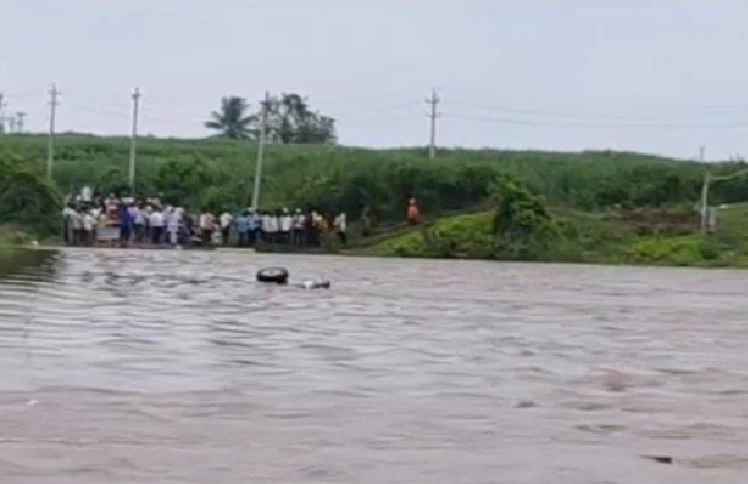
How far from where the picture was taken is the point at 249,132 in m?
103

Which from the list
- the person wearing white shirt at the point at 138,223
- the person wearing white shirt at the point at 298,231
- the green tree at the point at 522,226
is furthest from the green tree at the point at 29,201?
the green tree at the point at 522,226

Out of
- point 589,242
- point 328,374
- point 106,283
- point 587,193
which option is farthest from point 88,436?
point 587,193

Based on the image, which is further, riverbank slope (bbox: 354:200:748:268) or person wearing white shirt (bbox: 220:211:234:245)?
person wearing white shirt (bbox: 220:211:234:245)

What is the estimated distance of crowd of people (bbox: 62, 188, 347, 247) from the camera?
46.6 metres

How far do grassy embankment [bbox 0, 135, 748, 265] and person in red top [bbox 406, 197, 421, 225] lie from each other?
490 mm

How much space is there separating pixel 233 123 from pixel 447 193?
49.0 m

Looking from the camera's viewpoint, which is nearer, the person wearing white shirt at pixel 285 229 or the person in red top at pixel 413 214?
the person wearing white shirt at pixel 285 229

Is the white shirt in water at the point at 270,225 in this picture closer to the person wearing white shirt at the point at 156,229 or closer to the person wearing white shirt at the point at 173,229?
the person wearing white shirt at the point at 173,229

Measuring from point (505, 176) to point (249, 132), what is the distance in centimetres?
5115

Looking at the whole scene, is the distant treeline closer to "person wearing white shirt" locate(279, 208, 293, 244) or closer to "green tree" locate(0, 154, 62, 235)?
"green tree" locate(0, 154, 62, 235)

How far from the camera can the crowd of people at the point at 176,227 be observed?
4662 cm

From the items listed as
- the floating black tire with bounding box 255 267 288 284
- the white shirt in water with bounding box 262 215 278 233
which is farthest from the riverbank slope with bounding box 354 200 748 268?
the floating black tire with bounding box 255 267 288 284

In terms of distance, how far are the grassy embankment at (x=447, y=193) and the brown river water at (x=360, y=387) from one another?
21.5 m

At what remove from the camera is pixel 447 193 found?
185 feet
